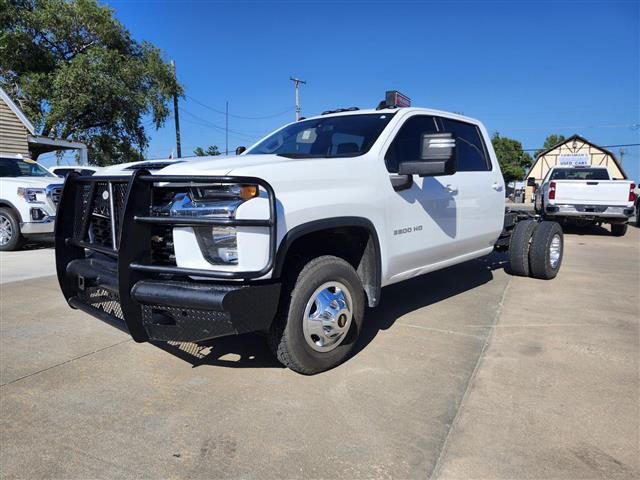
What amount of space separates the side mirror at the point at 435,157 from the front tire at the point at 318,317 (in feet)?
3.09

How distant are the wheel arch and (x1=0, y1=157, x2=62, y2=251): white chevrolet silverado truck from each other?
23.2 feet

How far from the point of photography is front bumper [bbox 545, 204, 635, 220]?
449 inches

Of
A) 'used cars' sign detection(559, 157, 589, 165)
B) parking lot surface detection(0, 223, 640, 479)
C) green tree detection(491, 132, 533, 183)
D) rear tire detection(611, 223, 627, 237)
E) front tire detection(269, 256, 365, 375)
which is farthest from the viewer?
green tree detection(491, 132, 533, 183)

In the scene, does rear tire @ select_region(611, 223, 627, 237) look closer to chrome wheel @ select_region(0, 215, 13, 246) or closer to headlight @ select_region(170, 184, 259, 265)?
headlight @ select_region(170, 184, 259, 265)

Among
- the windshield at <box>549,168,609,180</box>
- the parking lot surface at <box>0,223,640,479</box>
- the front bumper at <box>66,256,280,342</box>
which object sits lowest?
the parking lot surface at <box>0,223,640,479</box>

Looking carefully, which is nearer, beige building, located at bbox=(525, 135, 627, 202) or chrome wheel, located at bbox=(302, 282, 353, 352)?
chrome wheel, located at bbox=(302, 282, 353, 352)

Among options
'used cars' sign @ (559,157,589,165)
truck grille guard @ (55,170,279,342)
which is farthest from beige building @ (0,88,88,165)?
'used cars' sign @ (559,157,589,165)

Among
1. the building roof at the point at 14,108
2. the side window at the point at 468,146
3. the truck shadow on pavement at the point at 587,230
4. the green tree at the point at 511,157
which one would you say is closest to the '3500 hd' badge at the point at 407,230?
the side window at the point at 468,146

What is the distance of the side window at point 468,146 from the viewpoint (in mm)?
4965

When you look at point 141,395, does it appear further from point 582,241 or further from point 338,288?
point 582,241

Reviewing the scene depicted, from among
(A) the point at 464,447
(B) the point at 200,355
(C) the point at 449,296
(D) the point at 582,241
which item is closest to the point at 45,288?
(B) the point at 200,355

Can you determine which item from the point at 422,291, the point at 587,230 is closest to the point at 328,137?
the point at 422,291

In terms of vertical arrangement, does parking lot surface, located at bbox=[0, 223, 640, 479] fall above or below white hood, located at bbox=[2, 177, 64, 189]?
below

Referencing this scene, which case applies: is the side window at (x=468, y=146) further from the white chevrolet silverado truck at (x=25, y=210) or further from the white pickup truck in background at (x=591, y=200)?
the white pickup truck in background at (x=591, y=200)
